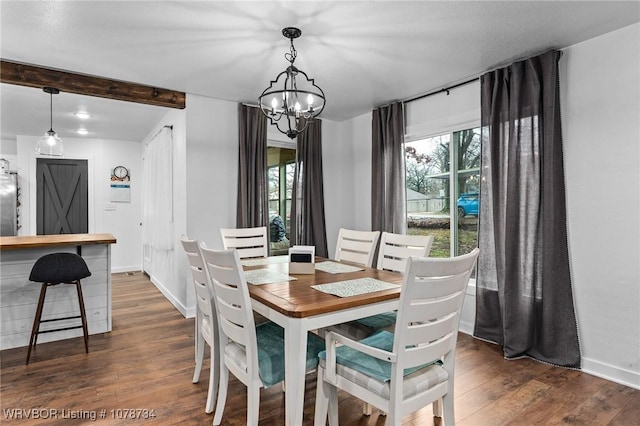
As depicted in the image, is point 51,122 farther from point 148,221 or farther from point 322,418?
point 322,418

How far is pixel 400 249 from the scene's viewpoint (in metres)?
2.76

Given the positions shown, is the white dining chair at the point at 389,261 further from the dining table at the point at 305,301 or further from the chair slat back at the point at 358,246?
the dining table at the point at 305,301

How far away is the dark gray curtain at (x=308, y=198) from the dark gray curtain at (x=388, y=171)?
73cm

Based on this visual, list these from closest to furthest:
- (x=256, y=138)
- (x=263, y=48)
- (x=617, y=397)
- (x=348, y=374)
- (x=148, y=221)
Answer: (x=348, y=374)
(x=617, y=397)
(x=263, y=48)
(x=256, y=138)
(x=148, y=221)

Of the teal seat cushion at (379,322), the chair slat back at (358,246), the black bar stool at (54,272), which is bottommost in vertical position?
the teal seat cushion at (379,322)

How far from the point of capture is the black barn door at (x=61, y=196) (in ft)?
19.2

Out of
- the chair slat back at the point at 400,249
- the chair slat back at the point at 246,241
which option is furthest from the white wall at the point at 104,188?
the chair slat back at the point at 400,249

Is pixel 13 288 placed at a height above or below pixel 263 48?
below

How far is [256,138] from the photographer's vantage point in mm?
4203

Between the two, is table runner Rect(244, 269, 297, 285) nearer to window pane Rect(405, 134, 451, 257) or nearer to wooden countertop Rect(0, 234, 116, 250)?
wooden countertop Rect(0, 234, 116, 250)

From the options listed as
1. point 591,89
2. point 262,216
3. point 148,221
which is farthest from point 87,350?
point 591,89

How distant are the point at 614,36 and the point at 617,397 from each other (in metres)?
2.45

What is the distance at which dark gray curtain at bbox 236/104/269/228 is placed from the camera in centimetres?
410

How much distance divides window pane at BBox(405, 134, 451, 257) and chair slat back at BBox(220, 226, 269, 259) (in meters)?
1.81
